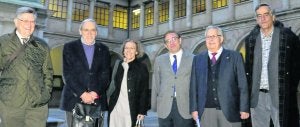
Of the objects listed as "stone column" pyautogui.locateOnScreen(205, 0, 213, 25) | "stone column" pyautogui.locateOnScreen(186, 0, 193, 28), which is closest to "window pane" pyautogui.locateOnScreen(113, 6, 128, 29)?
"stone column" pyautogui.locateOnScreen(186, 0, 193, 28)

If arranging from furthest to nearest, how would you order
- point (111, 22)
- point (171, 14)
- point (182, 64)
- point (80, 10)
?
point (111, 22) < point (80, 10) < point (171, 14) < point (182, 64)

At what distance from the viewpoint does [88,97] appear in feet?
13.1

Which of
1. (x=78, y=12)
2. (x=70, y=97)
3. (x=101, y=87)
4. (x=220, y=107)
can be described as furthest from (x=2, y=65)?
(x=78, y=12)

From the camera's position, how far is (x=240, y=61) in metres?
4.08

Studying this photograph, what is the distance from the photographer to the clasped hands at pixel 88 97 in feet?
13.1

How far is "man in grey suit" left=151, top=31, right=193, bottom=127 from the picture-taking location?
4.31 meters

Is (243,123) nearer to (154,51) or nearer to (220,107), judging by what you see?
(220,107)

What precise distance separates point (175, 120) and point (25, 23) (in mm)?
2247

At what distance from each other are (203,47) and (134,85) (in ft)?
58.1

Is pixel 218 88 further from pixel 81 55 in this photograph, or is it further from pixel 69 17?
pixel 69 17

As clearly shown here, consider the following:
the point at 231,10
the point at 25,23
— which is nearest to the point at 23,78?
the point at 25,23

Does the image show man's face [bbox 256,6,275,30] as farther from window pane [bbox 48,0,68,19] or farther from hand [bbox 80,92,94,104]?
window pane [bbox 48,0,68,19]

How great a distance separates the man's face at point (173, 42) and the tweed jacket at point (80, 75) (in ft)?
2.95

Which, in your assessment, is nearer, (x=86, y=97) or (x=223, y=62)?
(x=86, y=97)
